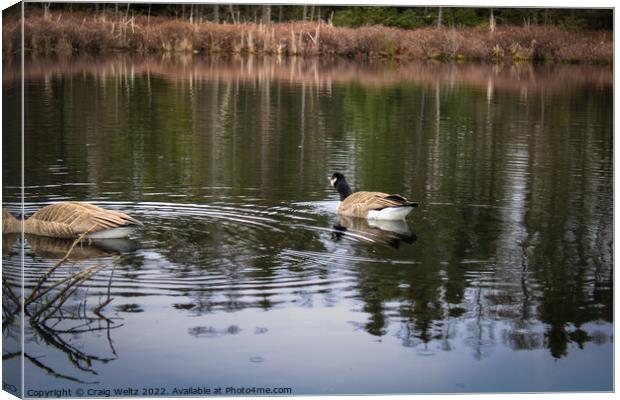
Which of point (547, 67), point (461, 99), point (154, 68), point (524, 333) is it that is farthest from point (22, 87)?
point (154, 68)

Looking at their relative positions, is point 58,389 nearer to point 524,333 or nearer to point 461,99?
point 524,333

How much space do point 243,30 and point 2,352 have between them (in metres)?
15.2

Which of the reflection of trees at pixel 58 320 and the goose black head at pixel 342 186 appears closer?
the reflection of trees at pixel 58 320

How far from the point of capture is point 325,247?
38.5 feet

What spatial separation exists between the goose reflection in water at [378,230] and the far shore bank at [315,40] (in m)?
2.34

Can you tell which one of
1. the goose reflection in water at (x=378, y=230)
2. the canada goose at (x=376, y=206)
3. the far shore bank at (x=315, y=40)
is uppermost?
the far shore bank at (x=315, y=40)

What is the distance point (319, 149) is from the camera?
63.2ft

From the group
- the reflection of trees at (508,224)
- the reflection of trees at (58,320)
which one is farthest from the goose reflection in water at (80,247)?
the reflection of trees at (508,224)

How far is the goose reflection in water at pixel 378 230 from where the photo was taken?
12367 millimetres

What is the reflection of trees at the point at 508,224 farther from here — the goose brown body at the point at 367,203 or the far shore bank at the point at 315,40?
the far shore bank at the point at 315,40

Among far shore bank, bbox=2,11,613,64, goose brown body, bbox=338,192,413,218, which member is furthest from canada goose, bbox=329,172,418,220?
far shore bank, bbox=2,11,613,64

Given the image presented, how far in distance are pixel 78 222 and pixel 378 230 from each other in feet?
11.2

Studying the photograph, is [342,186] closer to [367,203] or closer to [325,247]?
[367,203]

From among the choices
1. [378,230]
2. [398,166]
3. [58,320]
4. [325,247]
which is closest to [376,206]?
[378,230]
